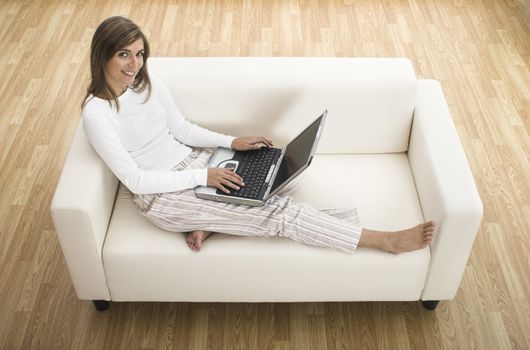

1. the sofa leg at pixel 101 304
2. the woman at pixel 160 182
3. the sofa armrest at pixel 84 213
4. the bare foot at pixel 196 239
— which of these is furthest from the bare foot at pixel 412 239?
the sofa leg at pixel 101 304

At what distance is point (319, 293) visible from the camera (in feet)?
7.26

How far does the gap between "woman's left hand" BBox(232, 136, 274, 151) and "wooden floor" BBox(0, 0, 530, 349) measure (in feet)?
1.88

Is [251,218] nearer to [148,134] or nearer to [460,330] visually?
[148,134]

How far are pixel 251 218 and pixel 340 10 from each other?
228 cm

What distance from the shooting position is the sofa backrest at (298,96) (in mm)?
2371

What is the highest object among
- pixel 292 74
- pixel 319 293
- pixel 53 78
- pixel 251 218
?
pixel 292 74

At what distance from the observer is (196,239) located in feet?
6.92

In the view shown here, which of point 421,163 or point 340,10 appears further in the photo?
point 340,10

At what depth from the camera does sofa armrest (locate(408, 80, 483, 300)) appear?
2.03 m

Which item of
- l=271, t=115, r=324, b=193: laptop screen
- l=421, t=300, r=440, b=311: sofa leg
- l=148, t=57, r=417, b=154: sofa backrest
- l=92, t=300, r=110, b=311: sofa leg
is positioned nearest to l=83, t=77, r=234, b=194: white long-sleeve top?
l=148, t=57, r=417, b=154: sofa backrest

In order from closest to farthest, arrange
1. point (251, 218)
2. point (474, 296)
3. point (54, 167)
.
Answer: point (251, 218)
point (474, 296)
point (54, 167)

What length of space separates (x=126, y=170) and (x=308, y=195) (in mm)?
634

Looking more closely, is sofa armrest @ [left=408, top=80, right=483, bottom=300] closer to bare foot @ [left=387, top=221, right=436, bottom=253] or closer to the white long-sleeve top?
bare foot @ [left=387, top=221, right=436, bottom=253]

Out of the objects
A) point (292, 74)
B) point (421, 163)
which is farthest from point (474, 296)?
point (292, 74)
